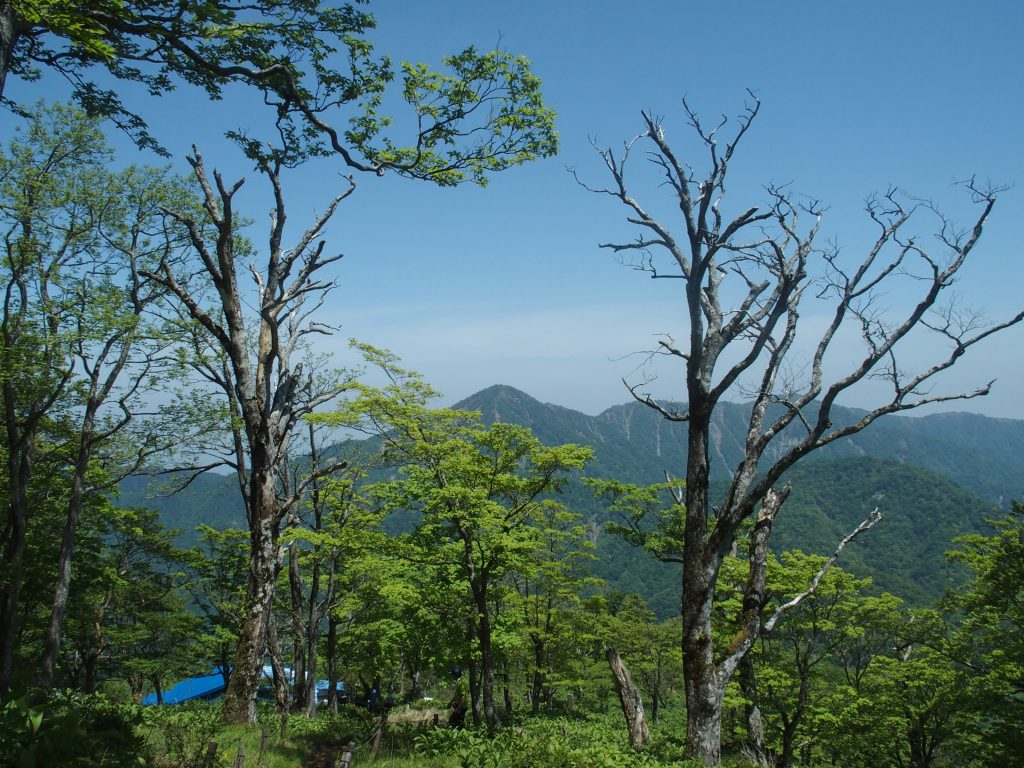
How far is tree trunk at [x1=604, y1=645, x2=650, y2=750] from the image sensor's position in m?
12.6

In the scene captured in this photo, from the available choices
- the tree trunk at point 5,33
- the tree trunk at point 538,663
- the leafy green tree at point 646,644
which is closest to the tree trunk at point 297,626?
the tree trunk at point 538,663

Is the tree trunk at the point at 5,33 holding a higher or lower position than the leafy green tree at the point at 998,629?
higher

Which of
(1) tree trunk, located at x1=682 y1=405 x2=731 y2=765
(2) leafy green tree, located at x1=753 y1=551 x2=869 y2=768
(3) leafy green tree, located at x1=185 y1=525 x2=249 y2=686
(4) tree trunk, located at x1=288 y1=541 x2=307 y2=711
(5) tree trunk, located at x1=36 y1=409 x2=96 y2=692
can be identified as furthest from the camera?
(3) leafy green tree, located at x1=185 y1=525 x2=249 y2=686

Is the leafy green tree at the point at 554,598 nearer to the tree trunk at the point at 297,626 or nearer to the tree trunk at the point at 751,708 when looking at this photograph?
the tree trunk at the point at 751,708

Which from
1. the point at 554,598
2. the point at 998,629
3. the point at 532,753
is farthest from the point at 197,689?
the point at 998,629

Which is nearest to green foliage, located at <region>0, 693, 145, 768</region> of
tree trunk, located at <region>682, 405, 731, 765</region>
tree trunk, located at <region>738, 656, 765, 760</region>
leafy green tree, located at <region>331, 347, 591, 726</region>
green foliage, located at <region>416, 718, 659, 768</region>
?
green foliage, located at <region>416, 718, 659, 768</region>

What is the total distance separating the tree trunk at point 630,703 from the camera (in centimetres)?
1262

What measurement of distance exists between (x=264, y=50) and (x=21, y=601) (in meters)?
21.4

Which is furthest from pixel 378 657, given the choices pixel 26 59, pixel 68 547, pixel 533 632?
pixel 26 59

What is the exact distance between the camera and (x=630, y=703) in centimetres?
1284

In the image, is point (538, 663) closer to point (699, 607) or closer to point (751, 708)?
point (751, 708)

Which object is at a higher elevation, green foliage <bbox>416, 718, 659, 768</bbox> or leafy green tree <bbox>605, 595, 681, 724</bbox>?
green foliage <bbox>416, 718, 659, 768</bbox>

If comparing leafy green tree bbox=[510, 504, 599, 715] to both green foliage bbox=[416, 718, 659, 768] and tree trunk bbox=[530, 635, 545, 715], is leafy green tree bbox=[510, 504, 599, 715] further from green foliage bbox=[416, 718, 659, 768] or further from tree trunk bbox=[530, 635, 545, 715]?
green foliage bbox=[416, 718, 659, 768]

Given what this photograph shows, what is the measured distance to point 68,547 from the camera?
1571 centimetres
